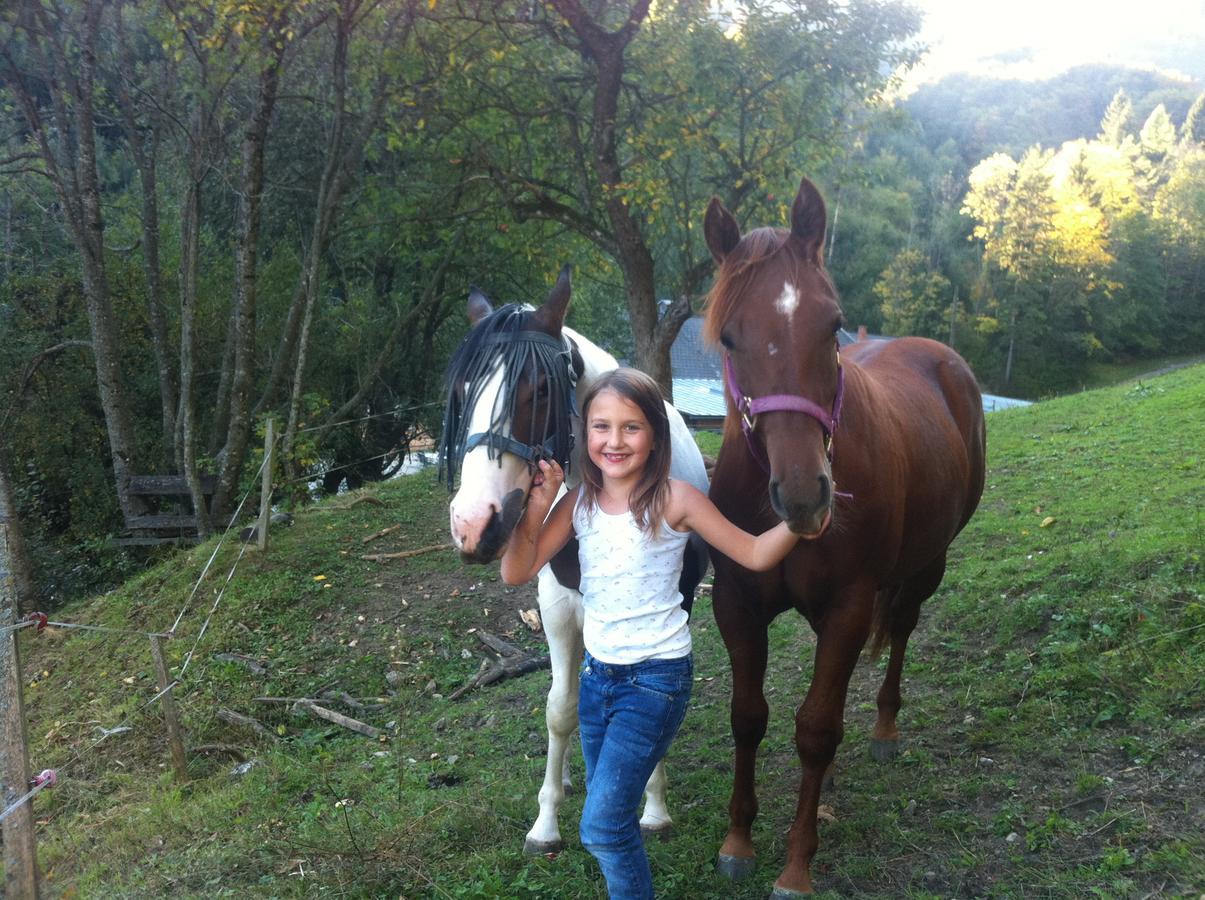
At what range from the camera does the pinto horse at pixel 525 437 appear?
2162 mm

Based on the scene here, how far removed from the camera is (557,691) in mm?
3066

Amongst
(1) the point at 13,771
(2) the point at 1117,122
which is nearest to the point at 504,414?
(1) the point at 13,771

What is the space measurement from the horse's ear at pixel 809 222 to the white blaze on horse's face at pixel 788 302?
0.55 feet

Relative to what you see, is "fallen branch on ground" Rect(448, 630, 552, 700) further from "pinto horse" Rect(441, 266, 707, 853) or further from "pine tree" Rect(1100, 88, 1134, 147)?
"pine tree" Rect(1100, 88, 1134, 147)

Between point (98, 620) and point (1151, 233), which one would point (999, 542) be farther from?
point (1151, 233)

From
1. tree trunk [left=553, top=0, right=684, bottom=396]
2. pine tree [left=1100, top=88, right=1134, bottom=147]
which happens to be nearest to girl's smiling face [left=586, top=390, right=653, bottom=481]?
tree trunk [left=553, top=0, right=684, bottom=396]

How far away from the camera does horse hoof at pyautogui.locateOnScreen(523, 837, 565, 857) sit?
120 inches

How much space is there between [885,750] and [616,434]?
223 cm

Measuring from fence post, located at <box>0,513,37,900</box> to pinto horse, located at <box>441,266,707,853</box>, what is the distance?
→ 1809 millimetres

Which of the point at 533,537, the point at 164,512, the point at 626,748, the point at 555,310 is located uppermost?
the point at 555,310

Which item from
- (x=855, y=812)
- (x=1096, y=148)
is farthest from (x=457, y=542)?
(x=1096, y=148)

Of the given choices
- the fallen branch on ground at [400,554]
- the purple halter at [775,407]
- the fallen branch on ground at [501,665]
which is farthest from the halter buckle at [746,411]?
the fallen branch on ground at [400,554]

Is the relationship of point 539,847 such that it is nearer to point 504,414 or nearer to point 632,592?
point 632,592

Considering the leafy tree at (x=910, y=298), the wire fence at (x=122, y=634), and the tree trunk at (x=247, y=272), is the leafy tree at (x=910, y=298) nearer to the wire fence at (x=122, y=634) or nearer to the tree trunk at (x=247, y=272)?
the tree trunk at (x=247, y=272)
